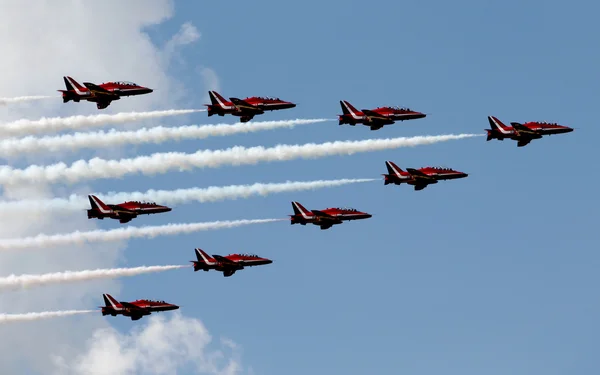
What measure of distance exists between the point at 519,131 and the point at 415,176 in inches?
557

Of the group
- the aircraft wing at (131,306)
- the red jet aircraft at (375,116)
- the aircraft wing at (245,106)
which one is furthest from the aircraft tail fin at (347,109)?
the aircraft wing at (131,306)

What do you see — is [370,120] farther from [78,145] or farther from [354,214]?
[78,145]

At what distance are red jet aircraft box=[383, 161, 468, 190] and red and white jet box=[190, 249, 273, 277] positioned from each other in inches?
760

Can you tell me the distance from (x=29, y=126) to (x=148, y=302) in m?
25.9

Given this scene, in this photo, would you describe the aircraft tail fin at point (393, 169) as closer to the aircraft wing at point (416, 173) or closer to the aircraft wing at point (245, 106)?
the aircraft wing at point (416, 173)

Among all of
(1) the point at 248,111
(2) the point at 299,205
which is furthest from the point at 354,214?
(1) the point at 248,111

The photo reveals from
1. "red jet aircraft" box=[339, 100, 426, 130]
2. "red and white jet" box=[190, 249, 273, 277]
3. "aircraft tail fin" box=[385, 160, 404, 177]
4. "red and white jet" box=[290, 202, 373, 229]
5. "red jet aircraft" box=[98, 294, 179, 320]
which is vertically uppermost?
"red jet aircraft" box=[339, 100, 426, 130]

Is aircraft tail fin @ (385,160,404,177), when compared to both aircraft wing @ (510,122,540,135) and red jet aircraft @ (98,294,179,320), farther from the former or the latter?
red jet aircraft @ (98,294,179,320)

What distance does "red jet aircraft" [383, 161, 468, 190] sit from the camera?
15212 cm

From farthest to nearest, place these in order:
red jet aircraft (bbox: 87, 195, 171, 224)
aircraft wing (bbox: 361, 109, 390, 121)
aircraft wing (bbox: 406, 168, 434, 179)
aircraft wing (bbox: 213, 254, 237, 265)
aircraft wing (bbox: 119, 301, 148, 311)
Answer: aircraft wing (bbox: 361, 109, 390, 121) → aircraft wing (bbox: 406, 168, 434, 179) → aircraft wing (bbox: 213, 254, 237, 265) → aircraft wing (bbox: 119, 301, 148, 311) → red jet aircraft (bbox: 87, 195, 171, 224)

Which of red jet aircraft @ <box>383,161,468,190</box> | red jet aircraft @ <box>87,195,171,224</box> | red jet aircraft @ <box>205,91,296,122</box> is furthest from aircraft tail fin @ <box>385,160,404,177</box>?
red jet aircraft @ <box>87,195,171,224</box>

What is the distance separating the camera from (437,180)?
154 meters

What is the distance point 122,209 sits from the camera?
147 meters

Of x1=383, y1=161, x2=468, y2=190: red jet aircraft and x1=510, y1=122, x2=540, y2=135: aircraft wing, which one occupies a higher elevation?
x1=510, y1=122, x2=540, y2=135: aircraft wing
